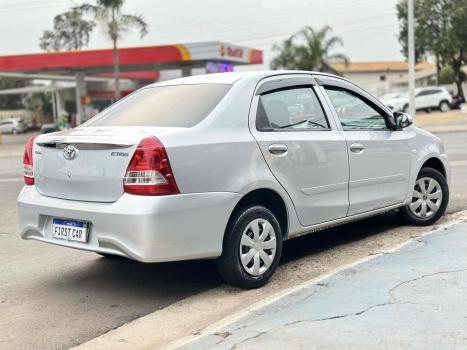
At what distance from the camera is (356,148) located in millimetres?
5688

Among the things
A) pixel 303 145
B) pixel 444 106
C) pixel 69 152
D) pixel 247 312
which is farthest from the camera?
pixel 444 106

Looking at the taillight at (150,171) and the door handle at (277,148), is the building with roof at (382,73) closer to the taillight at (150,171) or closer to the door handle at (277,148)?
the door handle at (277,148)

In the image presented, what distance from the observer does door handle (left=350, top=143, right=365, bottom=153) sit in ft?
18.5

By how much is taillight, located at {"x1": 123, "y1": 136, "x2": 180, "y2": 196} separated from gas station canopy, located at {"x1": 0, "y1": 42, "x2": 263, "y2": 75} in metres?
26.7

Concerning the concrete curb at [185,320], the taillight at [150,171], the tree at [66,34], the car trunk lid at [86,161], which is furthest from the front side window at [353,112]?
the tree at [66,34]

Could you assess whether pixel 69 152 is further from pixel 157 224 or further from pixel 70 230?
pixel 157 224

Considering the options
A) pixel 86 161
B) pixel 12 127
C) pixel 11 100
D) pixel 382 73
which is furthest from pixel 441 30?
pixel 11 100

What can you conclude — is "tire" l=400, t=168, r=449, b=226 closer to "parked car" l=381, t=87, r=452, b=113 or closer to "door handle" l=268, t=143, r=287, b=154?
"door handle" l=268, t=143, r=287, b=154

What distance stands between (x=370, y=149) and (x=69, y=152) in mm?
2818

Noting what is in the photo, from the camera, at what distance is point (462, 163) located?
12602 mm

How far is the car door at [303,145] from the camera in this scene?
5.00m

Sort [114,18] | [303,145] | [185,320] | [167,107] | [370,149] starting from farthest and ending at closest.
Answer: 1. [114,18]
2. [370,149]
3. [303,145]
4. [167,107]
5. [185,320]

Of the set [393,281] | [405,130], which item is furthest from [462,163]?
[393,281]

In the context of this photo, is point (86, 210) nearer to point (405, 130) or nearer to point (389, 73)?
point (405, 130)
